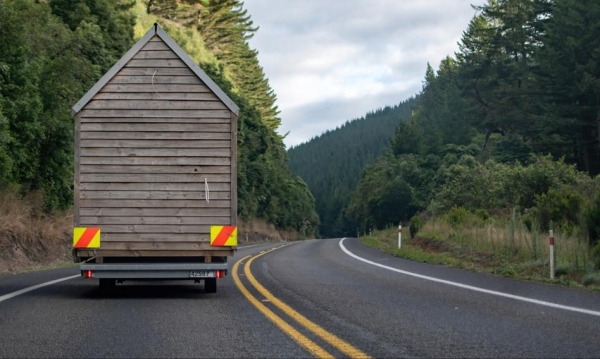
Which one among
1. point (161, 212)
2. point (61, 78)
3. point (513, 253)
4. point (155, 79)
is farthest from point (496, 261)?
point (61, 78)

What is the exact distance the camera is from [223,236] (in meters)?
10.8

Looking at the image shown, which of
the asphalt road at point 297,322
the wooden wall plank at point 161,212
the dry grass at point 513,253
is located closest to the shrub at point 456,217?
the dry grass at point 513,253

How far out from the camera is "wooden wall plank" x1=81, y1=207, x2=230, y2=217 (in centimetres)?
1077

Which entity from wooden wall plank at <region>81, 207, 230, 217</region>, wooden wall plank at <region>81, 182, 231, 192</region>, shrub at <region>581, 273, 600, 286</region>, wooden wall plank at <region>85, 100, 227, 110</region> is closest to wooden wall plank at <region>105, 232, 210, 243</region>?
wooden wall plank at <region>81, 207, 230, 217</region>

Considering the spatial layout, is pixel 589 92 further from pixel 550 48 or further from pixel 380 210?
pixel 380 210

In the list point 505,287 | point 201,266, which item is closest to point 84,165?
point 201,266

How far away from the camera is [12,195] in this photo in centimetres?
2148

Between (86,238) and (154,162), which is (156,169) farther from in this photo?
(86,238)

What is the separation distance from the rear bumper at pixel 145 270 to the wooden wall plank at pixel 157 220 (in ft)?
2.36

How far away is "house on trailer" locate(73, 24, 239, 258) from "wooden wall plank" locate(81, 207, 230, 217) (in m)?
0.02

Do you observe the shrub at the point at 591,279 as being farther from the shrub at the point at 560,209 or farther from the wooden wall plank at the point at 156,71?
the shrub at the point at 560,209

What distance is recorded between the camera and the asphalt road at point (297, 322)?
612 centimetres

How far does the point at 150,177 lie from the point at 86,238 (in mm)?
1355

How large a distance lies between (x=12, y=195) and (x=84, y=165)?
39.6 ft
